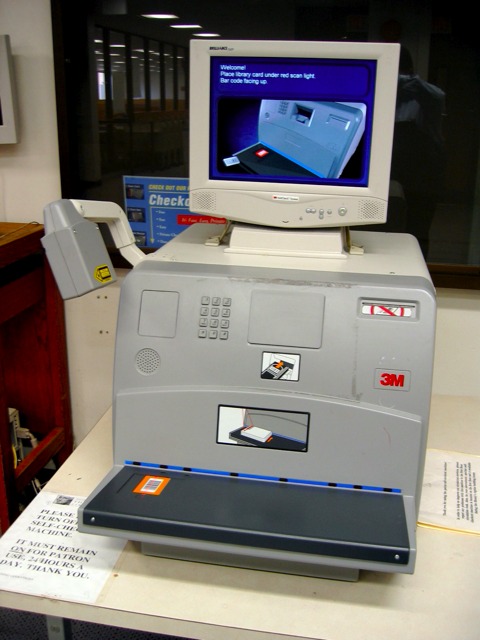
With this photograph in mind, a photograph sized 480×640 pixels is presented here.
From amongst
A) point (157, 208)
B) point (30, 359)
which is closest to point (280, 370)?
point (157, 208)

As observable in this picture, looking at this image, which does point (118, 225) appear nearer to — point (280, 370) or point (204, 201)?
point (204, 201)

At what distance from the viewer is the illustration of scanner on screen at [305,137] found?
4.19 ft

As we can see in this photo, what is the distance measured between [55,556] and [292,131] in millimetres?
924

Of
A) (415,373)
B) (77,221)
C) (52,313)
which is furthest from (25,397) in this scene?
(415,373)

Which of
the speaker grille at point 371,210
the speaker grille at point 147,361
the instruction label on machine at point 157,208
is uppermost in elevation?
the speaker grille at point 371,210

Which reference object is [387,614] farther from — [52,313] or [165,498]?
[52,313]

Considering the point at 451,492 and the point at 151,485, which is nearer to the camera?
the point at 151,485

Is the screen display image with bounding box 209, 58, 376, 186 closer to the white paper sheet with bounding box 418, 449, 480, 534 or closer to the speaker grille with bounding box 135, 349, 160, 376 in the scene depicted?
the speaker grille with bounding box 135, 349, 160, 376

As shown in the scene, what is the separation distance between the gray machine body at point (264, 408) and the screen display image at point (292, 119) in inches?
→ 10.3

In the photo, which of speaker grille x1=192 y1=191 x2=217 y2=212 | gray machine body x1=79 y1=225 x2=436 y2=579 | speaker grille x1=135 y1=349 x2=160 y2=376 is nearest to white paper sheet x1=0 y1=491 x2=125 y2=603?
gray machine body x1=79 y1=225 x2=436 y2=579

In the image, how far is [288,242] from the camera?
1.34m

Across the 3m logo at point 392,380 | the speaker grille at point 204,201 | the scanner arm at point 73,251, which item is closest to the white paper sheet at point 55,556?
the scanner arm at point 73,251

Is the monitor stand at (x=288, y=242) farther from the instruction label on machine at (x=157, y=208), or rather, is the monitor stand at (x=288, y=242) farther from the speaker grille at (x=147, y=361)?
the instruction label on machine at (x=157, y=208)

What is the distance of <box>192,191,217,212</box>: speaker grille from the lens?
1.35 metres
